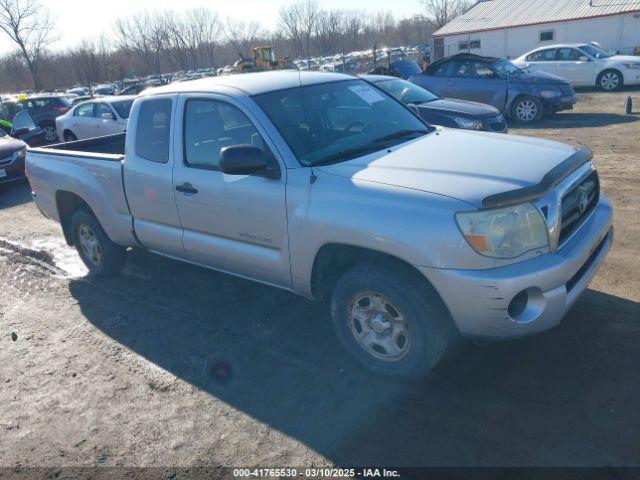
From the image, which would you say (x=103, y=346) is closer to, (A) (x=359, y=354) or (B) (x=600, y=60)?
(A) (x=359, y=354)

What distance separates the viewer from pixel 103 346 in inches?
173

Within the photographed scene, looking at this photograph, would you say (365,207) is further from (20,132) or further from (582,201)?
(20,132)

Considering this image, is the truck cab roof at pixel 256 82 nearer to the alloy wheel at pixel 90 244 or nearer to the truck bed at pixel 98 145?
the alloy wheel at pixel 90 244

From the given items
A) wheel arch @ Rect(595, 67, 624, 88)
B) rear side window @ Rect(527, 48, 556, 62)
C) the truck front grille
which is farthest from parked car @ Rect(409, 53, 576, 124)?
the truck front grille

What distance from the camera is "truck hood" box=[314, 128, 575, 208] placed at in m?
3.07

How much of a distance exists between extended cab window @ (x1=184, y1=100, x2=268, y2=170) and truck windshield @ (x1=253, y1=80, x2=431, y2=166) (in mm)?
217

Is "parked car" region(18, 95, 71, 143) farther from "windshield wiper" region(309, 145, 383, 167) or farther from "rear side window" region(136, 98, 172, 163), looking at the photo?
"windshield wiper" region(309, 145, 383, 167)

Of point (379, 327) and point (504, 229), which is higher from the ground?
point (504, 229)

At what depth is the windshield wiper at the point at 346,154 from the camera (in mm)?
3649

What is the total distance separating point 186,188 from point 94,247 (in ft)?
6.87

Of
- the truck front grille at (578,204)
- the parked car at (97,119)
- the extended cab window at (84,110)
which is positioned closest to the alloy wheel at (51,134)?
the parked car at (97,119)

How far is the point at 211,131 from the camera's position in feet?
13.7

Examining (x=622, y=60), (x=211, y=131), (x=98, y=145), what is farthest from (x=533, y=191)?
(x=622, y=60)

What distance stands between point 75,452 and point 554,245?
3.07m
